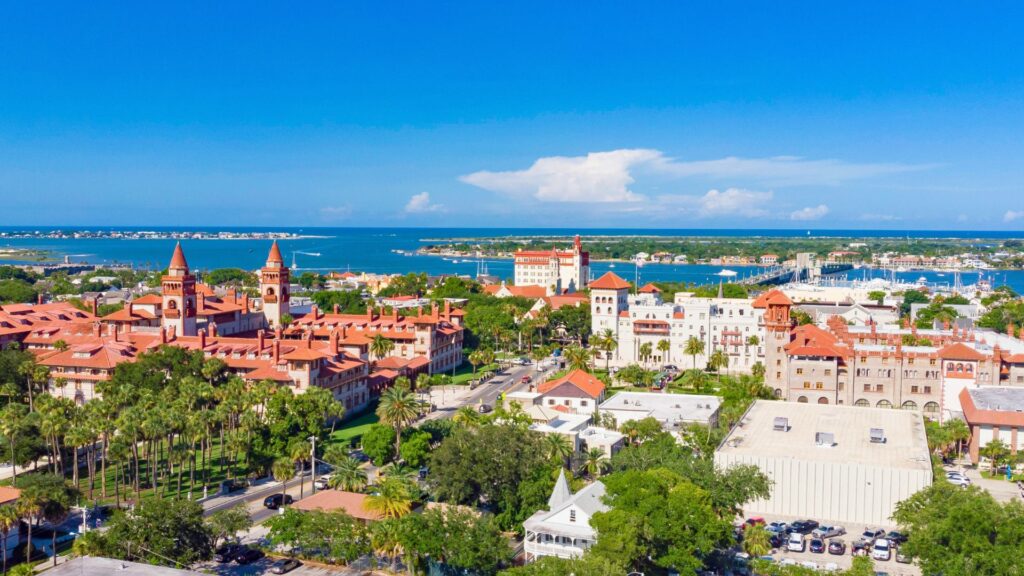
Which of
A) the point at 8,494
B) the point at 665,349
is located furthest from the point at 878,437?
the point at 8,494

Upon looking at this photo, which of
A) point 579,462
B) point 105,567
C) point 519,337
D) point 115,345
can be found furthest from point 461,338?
point 105,567

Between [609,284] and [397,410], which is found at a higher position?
[609,284]

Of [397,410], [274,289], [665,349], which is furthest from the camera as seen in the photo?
[665,349]

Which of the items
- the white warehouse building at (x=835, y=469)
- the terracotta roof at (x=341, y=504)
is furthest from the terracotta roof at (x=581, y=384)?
the terracotta roof at (x=341, y=504)

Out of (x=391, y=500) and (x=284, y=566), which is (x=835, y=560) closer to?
(x=391, y=500)

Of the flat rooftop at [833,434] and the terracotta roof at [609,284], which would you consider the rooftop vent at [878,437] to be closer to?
the flat rooftop at [833,434]

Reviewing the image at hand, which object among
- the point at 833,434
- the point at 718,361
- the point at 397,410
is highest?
the point at 397,410

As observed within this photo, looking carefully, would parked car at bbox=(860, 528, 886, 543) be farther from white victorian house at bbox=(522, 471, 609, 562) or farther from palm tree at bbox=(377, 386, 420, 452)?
palm tree at bbox=(377, 386, 420, 452)
